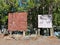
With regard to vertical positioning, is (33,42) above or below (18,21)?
below

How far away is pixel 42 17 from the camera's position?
22.3m

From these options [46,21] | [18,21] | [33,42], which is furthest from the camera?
[18,21]

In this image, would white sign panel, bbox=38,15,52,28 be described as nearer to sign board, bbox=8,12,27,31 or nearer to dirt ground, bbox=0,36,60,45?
sign board, bbox=8,12,27,31

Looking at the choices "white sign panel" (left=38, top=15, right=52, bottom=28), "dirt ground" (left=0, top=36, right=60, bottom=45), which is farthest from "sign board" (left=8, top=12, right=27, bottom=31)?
"dirt ground" (left=0, top=36, right=60, bottom=45)

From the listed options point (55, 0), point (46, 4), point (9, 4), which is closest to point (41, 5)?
point (46, 4)

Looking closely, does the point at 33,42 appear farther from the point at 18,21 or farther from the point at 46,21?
the point at 18,21

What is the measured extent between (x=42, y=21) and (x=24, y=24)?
1847mm

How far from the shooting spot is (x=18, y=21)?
74.0 feet

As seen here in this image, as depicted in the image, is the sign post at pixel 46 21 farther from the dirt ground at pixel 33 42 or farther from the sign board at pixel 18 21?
the dirt ground at pixel 33 42

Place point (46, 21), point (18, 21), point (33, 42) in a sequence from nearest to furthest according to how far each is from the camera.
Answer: point (33, 42)
point (46, 21)
point (18, 21)

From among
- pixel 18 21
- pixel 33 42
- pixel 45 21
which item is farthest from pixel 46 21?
pixel 33 42

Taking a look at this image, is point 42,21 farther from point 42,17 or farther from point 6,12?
point 6,12

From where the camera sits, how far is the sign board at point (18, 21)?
22.3 m

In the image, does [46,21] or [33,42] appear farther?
[46,21]
